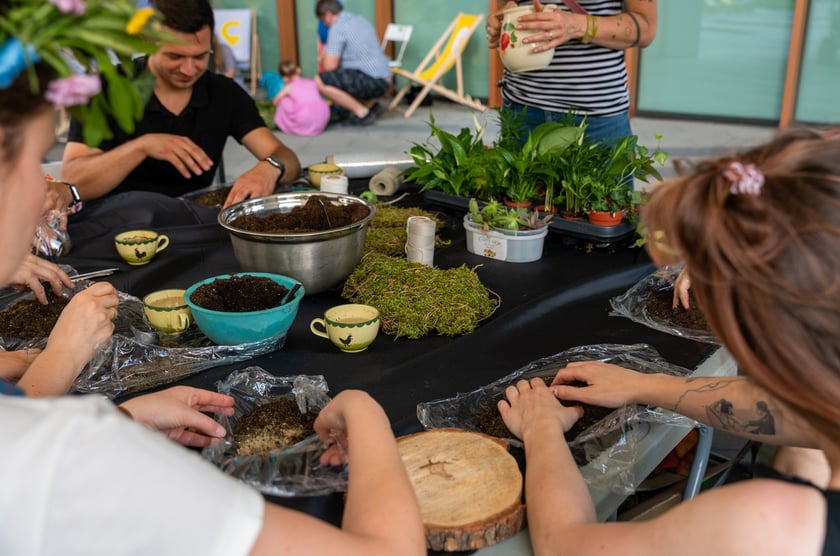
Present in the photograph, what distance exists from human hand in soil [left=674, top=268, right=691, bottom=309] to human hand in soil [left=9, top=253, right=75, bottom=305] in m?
1.28

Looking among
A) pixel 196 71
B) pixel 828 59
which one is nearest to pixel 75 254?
pixel 196 71

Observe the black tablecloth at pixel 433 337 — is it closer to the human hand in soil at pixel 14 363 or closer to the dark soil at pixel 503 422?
the dark soil at pixel 503 422

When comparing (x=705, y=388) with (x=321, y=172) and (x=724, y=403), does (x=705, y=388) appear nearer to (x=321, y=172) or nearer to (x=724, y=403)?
(x=724, y=403)

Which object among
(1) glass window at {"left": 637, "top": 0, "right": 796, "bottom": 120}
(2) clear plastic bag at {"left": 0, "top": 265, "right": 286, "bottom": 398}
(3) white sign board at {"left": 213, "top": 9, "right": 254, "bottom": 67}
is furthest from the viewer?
(3) white sign board at {"left": 213, "top": 9, "right": 254, "bottom": 67}

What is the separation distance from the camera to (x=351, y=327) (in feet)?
4.50

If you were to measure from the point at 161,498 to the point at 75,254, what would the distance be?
147cm

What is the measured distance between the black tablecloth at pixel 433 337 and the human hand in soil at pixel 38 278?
0.16m

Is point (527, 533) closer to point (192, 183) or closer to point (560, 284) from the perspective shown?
point (560, 284)

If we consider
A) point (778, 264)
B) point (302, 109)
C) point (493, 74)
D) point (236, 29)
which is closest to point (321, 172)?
point (778, 264)

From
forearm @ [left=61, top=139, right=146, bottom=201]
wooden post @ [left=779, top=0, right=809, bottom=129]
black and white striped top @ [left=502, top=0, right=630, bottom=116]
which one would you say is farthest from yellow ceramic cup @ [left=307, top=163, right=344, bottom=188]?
wooden post @ [left=779, top=0, right=809, bottom=129]

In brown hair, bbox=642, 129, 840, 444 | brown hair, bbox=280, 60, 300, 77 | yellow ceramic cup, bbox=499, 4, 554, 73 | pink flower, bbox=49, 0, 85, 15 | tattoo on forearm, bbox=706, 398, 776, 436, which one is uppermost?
pink flower, bbox=49, 0, 85, 15

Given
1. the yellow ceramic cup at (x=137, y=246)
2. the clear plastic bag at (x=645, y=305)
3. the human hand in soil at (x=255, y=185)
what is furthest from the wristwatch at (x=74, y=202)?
the clear plastic bag at (x=645, y=305)

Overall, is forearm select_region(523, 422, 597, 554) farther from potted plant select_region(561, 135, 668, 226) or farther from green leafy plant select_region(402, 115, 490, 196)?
green leafy plant select_region(402, 115, 490, 196)

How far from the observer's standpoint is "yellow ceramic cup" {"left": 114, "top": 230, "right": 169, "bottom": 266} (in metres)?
1.83
